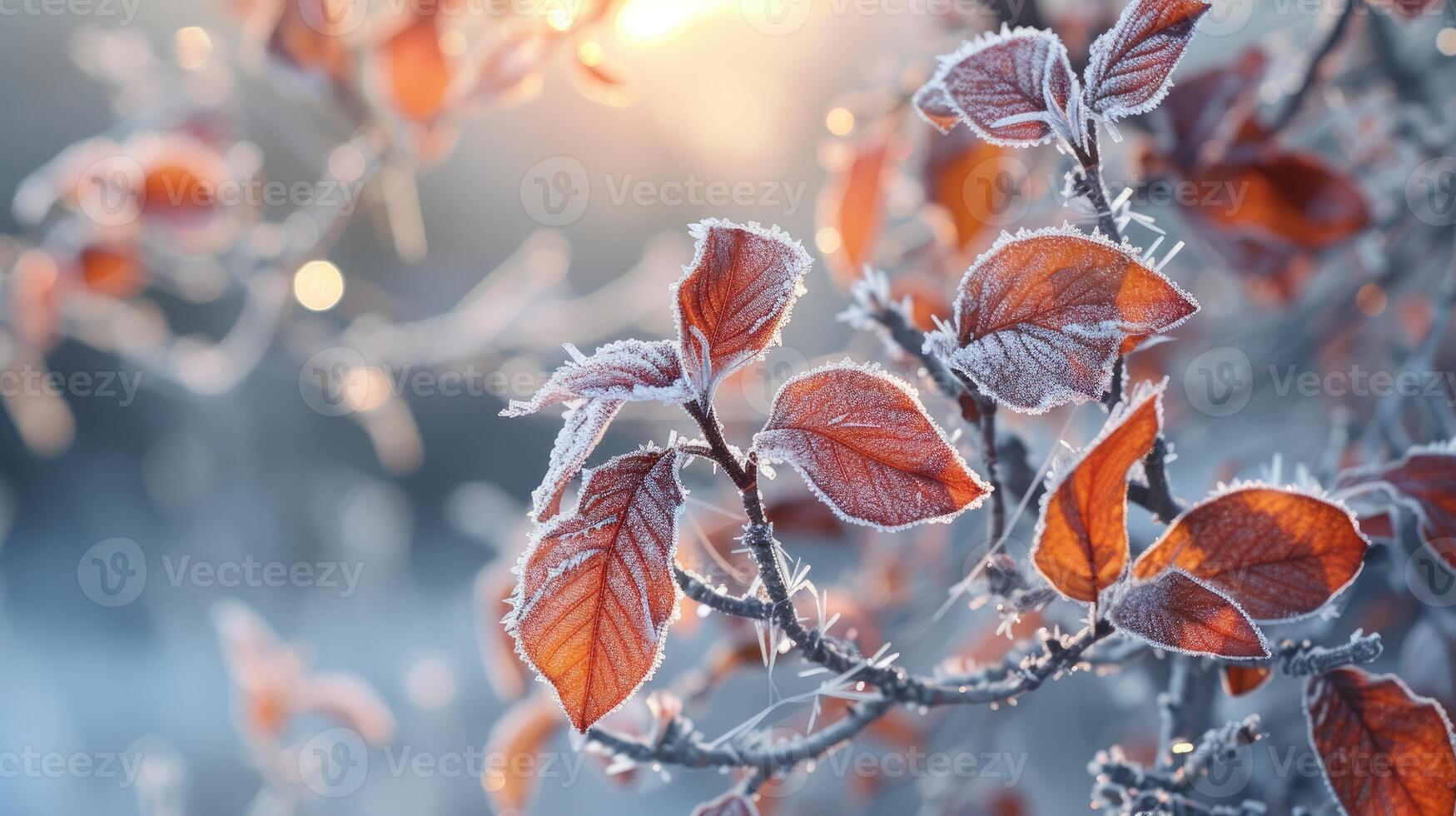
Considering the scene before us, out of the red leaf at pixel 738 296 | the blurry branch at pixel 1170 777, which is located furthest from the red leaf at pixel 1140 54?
the blurry branch at pixel 1170 777

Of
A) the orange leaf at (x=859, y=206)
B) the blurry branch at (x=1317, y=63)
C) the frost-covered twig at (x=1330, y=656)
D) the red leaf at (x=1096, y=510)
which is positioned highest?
Answer: the orange leaf at (x=859, y=206)

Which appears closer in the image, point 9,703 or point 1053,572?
point 1053,572

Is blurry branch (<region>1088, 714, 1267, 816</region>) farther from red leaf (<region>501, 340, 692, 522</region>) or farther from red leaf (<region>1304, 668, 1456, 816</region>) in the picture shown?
red leaf (<region>501, 340, 692, 522</region>)

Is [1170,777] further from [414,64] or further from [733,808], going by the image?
[414,64]

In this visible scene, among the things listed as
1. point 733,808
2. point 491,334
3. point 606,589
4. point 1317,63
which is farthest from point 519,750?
point 1317,63

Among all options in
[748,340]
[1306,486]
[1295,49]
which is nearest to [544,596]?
[748,340]

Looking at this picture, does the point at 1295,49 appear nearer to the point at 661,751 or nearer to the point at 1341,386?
the point at 1341,386

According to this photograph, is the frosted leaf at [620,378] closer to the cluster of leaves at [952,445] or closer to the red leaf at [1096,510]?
the cluster of leaves at [952,445]
